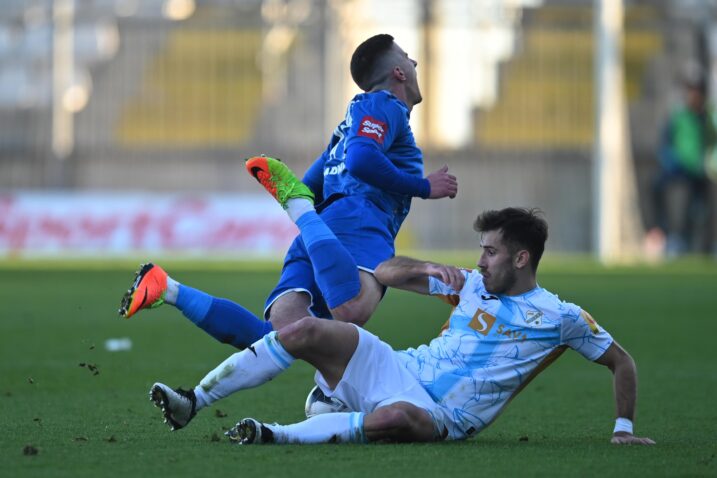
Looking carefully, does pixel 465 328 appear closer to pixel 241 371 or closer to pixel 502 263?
pixel 502 263

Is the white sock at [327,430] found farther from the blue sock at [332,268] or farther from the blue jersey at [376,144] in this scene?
the blue jersey at [376,144]

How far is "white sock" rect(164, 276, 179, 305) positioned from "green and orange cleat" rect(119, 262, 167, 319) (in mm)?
33

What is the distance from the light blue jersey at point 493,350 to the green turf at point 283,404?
0.16 metres

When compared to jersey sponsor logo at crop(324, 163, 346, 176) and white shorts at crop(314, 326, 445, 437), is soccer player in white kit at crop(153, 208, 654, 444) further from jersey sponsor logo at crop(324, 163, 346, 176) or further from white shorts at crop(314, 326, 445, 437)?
jersey sponsor logo at crop(324, 163, 346, 176)

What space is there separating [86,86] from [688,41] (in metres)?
11.6

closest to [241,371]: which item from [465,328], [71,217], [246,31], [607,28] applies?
[465,328]

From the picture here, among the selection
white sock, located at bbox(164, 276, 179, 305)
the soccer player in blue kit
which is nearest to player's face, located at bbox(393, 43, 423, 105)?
the soccer player in blue kit

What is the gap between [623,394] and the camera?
571 cm

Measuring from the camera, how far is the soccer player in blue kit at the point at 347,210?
630cm

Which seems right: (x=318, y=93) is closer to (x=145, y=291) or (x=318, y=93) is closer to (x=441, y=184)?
(x=441, y=184)

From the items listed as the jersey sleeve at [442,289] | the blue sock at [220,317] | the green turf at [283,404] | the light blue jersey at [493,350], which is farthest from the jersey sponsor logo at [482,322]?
the blue sock at [220,317]

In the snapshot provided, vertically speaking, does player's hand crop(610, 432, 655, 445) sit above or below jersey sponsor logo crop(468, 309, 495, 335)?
below

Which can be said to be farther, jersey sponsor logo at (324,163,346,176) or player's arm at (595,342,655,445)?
jersey sponsor logo at (324,163,346,176)

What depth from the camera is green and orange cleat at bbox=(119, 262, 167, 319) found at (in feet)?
→ 19.6
